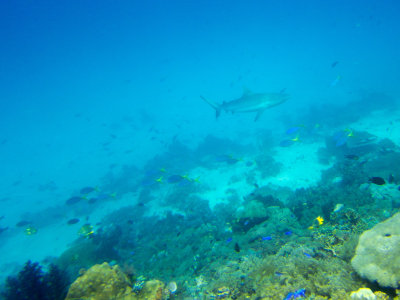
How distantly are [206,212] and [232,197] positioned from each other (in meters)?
2.15

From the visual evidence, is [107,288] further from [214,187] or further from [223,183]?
[223,183]

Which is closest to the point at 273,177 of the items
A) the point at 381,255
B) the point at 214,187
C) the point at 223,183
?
the point at 223,183

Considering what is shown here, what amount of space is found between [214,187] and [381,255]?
12.8 meters

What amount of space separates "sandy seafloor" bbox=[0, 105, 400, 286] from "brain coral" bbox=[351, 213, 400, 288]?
9559 mm

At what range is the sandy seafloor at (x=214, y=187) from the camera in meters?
13.9

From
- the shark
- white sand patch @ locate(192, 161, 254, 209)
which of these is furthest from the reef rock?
the shark

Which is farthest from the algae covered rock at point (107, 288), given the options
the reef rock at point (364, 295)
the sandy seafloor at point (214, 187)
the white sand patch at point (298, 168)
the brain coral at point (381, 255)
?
the white sand patch at point (298, 168)

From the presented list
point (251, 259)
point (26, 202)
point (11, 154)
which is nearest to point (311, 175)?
point (251, 259)

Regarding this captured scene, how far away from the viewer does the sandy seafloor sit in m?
13.9

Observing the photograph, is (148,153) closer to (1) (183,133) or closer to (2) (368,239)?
(1) (183,133)

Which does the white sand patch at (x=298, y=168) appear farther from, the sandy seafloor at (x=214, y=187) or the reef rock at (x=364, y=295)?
the reef rock at (x=364, y=295)

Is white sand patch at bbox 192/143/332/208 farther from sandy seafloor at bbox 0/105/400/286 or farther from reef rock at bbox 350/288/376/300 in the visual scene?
reef rock at bbox 350/288/376/300

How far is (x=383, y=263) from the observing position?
9.57ft

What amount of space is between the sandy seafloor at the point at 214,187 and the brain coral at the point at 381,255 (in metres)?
9.56
